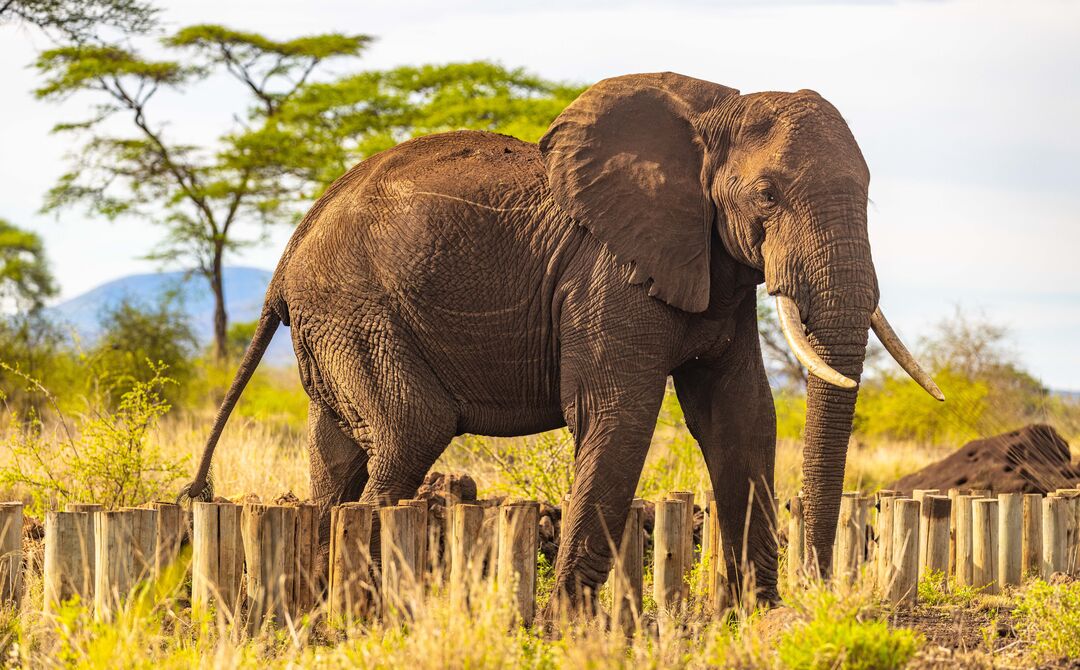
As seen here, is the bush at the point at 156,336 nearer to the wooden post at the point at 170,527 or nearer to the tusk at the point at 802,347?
the wooden post at the point at 170,527

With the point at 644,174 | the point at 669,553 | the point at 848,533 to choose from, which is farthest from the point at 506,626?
the point at 848,533

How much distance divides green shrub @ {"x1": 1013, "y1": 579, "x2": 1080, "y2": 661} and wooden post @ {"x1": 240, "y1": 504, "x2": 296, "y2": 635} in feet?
11.2

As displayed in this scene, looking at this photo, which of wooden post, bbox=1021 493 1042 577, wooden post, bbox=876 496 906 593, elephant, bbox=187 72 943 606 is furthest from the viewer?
wooden post, bbox=1021 493 1042 577

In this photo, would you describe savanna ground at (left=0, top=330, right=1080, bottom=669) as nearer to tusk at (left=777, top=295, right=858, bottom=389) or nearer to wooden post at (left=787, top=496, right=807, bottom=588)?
wooden post at (left=787, top=496, right=807, bottom=588)

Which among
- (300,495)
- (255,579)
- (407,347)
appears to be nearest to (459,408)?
(407,347)

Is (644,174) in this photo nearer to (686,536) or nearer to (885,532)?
(686,536)

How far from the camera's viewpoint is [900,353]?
6.43m

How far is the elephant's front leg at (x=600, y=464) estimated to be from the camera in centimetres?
624

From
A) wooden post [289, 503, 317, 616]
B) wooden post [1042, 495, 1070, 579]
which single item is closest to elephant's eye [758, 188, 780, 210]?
wooden post [289, 503, 317, 616]

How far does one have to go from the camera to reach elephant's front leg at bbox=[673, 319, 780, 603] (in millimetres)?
6797

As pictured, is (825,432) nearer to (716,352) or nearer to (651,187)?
(716,352)

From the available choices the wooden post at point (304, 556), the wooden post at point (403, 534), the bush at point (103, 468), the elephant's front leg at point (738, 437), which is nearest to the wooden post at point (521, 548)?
the wooden post at point (403, 534)

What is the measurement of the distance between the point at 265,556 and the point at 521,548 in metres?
1.20

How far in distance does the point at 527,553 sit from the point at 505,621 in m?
1.59
